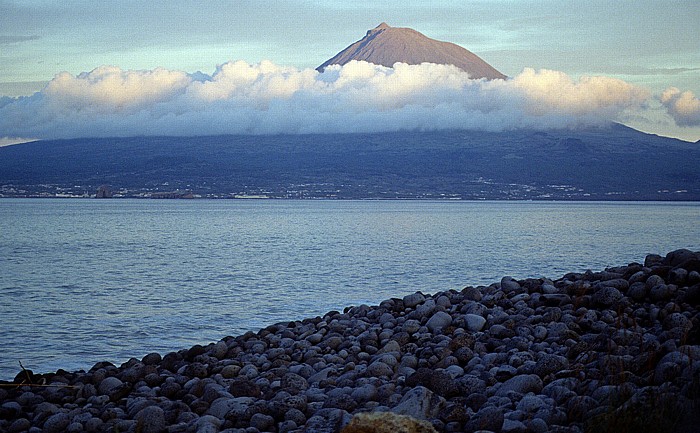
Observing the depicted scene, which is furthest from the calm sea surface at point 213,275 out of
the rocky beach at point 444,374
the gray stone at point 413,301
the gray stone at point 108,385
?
the gray stone at point 413,301

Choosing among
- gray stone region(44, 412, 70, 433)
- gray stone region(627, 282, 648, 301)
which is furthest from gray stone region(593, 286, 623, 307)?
gray stone region(44, 412, 70, 433)

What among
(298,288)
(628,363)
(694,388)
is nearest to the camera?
(694,388)

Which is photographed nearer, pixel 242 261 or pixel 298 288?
pixel 298 288

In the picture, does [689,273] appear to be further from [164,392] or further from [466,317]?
[164,392]

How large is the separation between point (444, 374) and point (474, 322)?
10.1 ft

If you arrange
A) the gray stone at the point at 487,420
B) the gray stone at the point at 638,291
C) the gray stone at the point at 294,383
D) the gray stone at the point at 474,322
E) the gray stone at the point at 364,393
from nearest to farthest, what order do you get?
the gray stone at the point at 487,420 → the gray stone at the point at 364,393 → the gray stone at the point at 294,383 → the gray stone at the point at 638,291 → the gray stone at the point at 474,322

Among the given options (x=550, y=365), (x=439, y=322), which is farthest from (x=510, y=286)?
(x=550, y=365)

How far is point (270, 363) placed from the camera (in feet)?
38.1

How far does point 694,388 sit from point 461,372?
338cm

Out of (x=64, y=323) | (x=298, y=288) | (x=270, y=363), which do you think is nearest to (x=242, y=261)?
(x=298, y=288)

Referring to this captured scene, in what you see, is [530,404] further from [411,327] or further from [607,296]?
[411,327]

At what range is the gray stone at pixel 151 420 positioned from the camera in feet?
27.8

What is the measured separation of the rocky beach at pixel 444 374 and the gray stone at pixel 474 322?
0.06 feet

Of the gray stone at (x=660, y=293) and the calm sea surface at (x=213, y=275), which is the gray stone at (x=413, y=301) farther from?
the calm sea surface at (x=213, y=275)
